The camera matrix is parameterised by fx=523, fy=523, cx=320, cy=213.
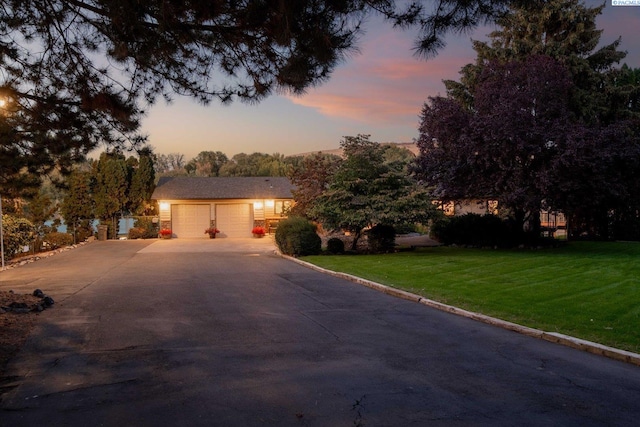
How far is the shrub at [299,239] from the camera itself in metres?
21.2

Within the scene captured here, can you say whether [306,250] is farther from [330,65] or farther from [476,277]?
[330,65]

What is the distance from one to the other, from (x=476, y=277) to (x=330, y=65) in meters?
8.31

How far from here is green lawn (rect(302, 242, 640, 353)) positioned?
8.62 metres

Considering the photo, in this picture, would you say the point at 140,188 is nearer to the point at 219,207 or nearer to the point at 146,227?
the point at 146,227

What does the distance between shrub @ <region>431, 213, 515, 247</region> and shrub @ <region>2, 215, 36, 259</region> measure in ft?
58.0

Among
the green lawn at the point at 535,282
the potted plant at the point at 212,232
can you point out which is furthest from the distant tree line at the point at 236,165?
the green lawn at the point at 535,282

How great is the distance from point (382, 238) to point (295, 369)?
1576 centimetres

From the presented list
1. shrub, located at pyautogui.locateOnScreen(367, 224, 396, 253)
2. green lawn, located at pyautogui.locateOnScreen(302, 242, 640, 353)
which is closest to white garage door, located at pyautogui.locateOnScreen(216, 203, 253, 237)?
shrub, located at pyautogui.locateOnScreen(367, 224, 396, 253)

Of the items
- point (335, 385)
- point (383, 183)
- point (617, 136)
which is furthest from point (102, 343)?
point (617, 136)

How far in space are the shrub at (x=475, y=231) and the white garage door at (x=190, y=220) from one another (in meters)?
16.5

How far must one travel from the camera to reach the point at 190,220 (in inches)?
1377

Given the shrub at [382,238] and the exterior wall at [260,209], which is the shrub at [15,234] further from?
the shrub at [382,238]

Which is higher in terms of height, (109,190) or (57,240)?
(109,190)

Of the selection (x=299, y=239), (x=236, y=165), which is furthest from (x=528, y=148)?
(x=236, y=165)
